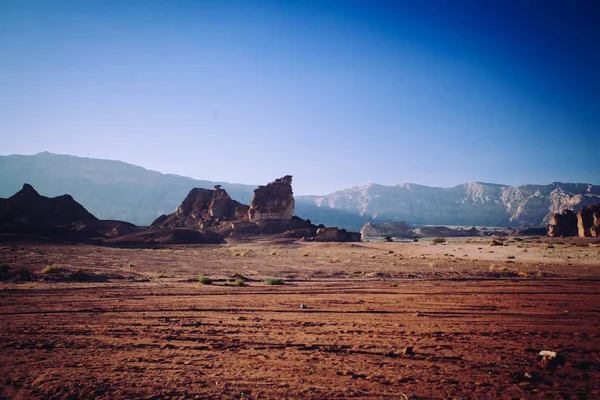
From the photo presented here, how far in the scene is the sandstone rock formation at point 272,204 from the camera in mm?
90000

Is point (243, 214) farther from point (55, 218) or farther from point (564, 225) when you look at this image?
point (564, 225)

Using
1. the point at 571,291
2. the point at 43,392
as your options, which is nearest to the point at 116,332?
the point at 43,392

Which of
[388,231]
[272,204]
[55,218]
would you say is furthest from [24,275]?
[388,231]

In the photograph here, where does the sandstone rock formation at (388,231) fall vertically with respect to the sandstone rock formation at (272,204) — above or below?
below

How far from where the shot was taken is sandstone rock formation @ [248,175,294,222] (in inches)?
3543

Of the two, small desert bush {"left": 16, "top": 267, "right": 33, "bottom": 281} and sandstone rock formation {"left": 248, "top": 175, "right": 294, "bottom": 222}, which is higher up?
sandstone rock formation {"left": 248, "top": 175, "right": 294, "bottom": 222}

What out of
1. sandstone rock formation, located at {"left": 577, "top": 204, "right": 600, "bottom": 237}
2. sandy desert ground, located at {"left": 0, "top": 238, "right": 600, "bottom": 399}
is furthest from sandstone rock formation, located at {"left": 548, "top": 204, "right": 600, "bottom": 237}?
sandy desert ground, located at {"left": 0, "top": 238, "right": 600, "bottom": 399}

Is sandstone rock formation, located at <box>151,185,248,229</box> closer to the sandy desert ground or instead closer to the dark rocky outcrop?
the dark rocky outcrop

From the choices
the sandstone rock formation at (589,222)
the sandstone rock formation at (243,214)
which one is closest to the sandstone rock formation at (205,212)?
the sandstone rock formation at (243,214)

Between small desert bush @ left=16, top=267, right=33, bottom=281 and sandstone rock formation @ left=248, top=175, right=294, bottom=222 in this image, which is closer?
small desert bush @ left=16, top=267, right=33, bottom=281

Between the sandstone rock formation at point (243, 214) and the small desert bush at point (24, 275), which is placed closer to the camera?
the small desert bush at point (24, 275)

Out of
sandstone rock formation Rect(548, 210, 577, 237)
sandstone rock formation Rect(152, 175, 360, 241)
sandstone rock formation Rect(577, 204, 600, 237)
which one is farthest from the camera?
sandstone rock formation Rect(152, 175, 360, 241)

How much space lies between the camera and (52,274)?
16.8 metres

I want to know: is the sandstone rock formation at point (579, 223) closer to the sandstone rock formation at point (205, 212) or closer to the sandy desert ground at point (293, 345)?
the sandy desert ground at point (293, 345)
